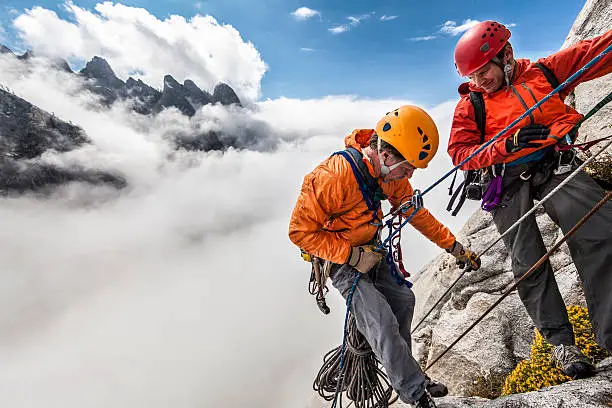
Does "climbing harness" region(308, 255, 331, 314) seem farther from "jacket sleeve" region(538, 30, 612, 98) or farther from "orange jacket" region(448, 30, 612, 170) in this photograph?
"jacket sleeve" region(538, 30, 612, 98)

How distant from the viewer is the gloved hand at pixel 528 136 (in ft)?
11.3

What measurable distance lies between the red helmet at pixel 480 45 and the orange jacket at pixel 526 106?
302 mm

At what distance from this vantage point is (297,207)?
3.75m

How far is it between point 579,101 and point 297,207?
28.6 ft

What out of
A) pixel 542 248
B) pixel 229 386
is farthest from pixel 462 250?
pixel 229 386

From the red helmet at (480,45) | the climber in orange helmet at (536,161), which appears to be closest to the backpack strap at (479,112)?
the climber in orange helmet at (536,161)

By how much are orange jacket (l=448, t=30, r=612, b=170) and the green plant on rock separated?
2586 millimetres

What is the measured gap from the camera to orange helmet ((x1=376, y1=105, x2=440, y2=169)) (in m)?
3.69

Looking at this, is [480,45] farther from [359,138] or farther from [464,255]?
[464,255]

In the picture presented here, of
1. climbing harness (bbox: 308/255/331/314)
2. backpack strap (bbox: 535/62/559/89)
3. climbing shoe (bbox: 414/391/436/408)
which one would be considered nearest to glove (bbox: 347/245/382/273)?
climbing harness (bbox: 308/255/331/314)

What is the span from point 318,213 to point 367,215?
0.69m

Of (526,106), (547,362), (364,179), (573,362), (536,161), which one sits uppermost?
(364,179)

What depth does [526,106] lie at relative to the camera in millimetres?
3619

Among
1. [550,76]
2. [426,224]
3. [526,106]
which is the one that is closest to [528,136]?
[526,106]
